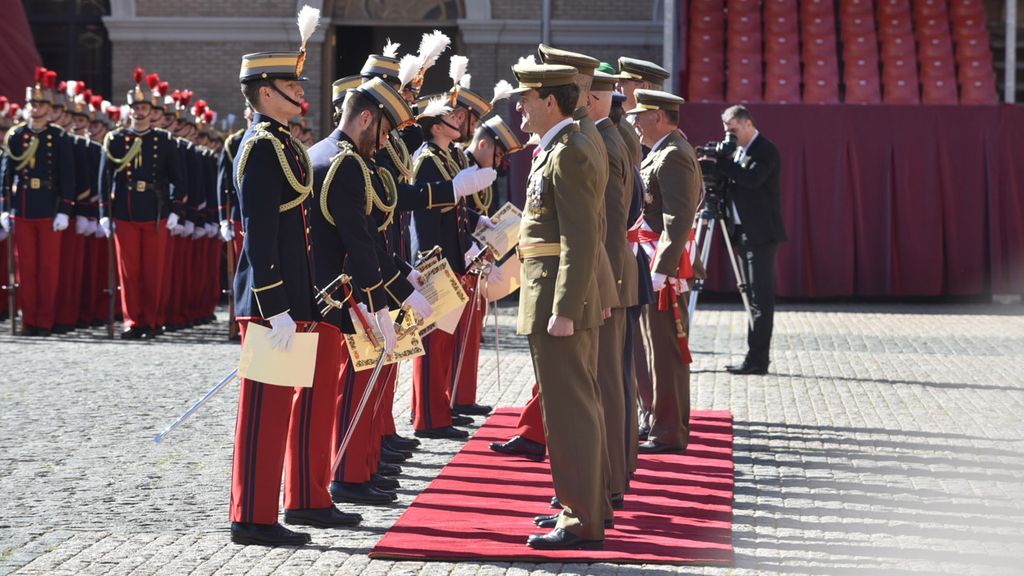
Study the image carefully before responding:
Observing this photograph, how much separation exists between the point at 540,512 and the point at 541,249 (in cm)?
132

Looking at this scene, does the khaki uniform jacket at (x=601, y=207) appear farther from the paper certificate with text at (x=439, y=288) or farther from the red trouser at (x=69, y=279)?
the red trouser at (x=69, y=279)

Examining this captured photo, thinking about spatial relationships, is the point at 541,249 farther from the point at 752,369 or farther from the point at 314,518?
the point at 752,369

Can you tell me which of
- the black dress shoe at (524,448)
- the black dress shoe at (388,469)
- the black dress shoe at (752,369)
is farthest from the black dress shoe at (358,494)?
the black dress shoe at (752,369)

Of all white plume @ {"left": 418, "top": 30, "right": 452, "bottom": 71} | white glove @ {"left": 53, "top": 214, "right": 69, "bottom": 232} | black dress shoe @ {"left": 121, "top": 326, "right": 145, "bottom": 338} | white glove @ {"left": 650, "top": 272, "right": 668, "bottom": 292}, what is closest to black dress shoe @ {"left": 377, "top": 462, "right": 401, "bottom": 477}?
white glove @ {"left": 650, "top": 272, "right": 668, "bottom": 292}

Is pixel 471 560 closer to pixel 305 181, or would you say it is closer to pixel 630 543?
pixel 630 543

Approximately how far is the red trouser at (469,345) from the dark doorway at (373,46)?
43.0 feet

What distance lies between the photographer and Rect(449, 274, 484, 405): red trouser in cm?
873

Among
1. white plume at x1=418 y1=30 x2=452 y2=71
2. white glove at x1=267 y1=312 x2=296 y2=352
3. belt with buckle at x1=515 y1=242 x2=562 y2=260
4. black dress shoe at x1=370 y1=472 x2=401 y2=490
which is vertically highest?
white plume at x1=418 y1=30 x2=452 y2=71

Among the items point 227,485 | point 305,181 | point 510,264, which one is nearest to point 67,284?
point 510,264

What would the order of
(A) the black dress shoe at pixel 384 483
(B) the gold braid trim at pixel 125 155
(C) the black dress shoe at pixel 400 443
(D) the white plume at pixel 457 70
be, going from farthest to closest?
1. (B) the gold braid trim at pixel 125 155
2. (D) the white plume at pixel 457 70
3. (C) the black dress shoe at pixel 400 443
4. (A) the black dress shoe at pixel 384 483

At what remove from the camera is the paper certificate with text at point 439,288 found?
6812 millimetres

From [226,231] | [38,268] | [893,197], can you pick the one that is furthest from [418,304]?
[893,197]

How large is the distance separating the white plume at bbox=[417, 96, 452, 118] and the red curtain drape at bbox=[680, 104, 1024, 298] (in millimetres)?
8787

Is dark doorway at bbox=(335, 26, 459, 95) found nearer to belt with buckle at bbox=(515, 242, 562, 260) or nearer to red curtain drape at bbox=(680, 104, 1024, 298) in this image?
red curtain drape at bbox=(680, 104, 1024, 298)
